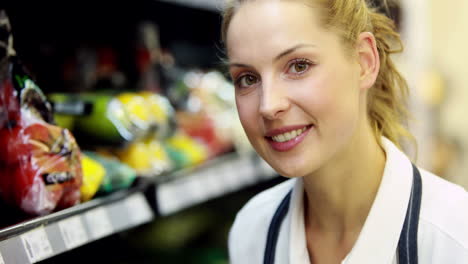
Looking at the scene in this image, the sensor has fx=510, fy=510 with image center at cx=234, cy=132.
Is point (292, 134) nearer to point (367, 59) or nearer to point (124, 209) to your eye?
point (367, 59)

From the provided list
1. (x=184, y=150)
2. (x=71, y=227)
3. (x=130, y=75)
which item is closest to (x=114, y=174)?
(x=71, y=227)

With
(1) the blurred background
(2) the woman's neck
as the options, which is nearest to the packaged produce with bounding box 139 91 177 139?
(1) the blurred background

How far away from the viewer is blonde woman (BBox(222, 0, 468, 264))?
2.84 ft

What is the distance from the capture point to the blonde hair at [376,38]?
91cm

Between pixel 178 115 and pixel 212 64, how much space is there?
0.50 m

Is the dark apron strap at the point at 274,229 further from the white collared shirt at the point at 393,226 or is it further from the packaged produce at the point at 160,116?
the packaged produce at the point at 160,116

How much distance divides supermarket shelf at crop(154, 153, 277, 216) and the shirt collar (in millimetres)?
367

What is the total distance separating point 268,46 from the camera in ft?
2.84

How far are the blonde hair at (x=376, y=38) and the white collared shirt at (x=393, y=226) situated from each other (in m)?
0.08

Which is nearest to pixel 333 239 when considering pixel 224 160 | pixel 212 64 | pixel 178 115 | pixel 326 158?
pixel 326 158

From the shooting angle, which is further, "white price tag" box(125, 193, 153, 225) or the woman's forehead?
"white price tag" box(125, 193, 153, 225)

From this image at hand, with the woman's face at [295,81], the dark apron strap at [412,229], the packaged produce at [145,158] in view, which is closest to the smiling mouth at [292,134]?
the woman's face at [295,81]

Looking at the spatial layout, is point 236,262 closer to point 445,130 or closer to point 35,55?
point 35,55

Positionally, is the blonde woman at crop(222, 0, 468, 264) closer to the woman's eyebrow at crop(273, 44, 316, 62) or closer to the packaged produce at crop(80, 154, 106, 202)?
the woman's eyebrow at crop(273, 44, 316, 62)
